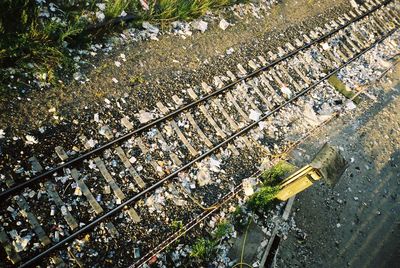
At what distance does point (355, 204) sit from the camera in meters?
7.70

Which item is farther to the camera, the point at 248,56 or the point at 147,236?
the point at 248,56

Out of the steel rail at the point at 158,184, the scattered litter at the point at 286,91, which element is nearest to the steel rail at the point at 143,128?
the scattered litter at the point at 286,91

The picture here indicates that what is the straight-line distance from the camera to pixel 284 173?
7.38m

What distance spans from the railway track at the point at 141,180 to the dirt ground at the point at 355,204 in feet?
4.72

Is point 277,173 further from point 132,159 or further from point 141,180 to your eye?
point 132,159

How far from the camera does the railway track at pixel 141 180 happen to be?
4.93 metres

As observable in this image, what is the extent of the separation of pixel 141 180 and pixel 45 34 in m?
3.39

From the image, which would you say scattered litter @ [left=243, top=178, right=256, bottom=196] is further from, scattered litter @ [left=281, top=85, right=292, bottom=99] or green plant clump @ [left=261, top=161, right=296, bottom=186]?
scattered litter @ [left=281, top=85, right=292, bottom=99]

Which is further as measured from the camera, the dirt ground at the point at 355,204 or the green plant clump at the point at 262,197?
the dirt ground at the point at 355,204

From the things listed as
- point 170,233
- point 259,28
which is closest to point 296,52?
point 259,28

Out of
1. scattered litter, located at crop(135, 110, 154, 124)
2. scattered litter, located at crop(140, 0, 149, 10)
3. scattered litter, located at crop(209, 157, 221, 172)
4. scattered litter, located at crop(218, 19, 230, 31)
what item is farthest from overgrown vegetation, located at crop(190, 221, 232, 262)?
scattered litter, located at crop(218, 19, 230, 31)

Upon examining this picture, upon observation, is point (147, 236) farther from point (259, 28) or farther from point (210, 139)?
point (259, 28)

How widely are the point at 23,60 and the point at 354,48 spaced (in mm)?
9689

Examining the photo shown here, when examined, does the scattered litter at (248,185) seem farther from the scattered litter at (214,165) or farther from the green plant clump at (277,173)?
the scattered litter at (214,165)
